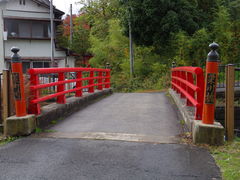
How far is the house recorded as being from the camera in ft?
71.7

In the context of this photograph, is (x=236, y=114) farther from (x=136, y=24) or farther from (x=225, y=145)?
(x=136, y=24)

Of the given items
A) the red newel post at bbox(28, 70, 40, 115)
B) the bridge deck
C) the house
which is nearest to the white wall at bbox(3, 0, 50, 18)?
the house

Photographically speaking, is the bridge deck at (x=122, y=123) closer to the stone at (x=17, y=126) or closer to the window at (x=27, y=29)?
the stone at (x=17, y=126)

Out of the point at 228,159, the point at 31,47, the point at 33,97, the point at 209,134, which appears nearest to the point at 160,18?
the point at 31,47

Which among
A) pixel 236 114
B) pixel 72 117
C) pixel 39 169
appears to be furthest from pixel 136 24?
pixel 39 169

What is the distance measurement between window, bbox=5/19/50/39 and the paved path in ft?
61.4

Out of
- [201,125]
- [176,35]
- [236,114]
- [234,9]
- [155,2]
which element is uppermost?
[234,9]

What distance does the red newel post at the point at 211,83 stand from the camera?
4.25 metres

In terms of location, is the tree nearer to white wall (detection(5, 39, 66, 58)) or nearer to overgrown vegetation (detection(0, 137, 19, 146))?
white wall (detection(5, 39, 66, 58))

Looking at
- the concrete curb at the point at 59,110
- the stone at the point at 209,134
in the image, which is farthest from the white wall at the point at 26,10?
the stone at the point at 209,134

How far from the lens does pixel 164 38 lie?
18.8 metres

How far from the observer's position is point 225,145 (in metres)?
4.21

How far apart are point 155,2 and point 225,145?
15469 mm

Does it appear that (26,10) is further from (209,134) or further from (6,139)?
(209,134)
